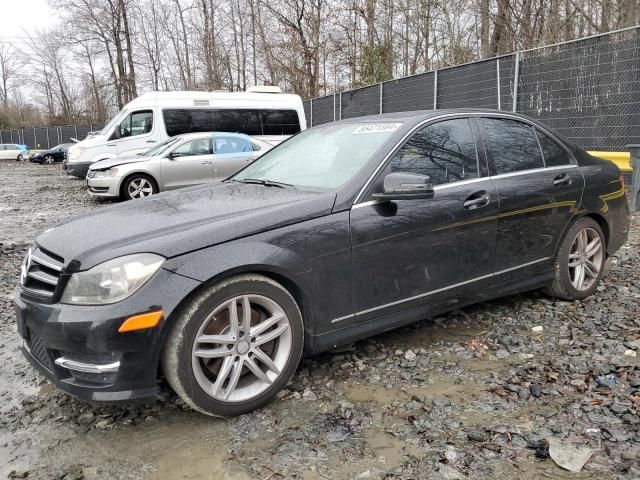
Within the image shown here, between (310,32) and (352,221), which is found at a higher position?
(310,32)

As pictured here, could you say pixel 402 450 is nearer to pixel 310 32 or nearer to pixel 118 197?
pixel 118 197

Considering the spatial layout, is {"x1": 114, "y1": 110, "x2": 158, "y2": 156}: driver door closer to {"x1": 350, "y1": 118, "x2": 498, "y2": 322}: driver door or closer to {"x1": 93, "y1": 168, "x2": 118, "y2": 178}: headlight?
{"x1": 93, "y1": 168, "x2": 118, "y2": 178}: headlight

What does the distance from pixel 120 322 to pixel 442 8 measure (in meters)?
21.1

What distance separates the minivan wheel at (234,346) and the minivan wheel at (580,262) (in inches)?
93.9

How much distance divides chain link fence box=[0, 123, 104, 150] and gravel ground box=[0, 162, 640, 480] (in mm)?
40991

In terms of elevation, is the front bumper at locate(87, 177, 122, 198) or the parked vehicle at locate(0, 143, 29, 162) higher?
the parked vehicle at locate(0, 143, 29, 162)

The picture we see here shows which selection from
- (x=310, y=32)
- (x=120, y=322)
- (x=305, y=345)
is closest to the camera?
(x=120, y=322)

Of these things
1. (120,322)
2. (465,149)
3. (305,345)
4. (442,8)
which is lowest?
(305,345)

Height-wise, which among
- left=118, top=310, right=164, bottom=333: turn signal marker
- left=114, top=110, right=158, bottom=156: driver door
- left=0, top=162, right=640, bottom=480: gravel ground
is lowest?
left=0, top=162, right=640, bottom=480: gravel ground

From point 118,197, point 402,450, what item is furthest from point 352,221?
point 118,197

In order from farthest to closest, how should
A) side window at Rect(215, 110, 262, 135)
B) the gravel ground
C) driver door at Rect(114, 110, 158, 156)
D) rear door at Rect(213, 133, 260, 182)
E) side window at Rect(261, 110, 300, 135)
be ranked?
1. side window at Rect(261, 110, 300, 135)
2. side window at Rect(215, 110, 262, 135)
3. driver door at Rect(114, 110, 158, 156)
4. rear door at Rect(213, 133, 260, 182)
5. the gravel ground

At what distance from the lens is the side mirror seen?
2850 mm

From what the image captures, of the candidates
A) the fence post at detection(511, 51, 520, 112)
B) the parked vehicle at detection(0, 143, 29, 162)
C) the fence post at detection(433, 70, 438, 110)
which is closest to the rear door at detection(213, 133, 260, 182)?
the fence post at detection(433, 70, 438, 110)

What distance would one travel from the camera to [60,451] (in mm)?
2383
